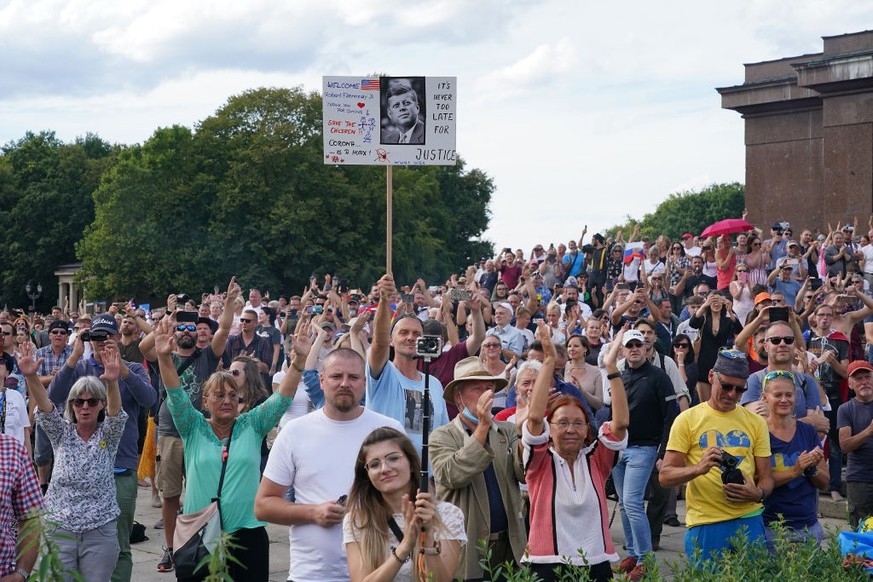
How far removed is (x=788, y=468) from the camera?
7203 millimetres

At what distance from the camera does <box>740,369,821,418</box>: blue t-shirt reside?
28.8 ft

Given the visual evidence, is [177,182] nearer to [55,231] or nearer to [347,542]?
[55,231]

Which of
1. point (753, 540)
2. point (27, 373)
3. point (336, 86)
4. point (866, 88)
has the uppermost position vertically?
point (866, 88)

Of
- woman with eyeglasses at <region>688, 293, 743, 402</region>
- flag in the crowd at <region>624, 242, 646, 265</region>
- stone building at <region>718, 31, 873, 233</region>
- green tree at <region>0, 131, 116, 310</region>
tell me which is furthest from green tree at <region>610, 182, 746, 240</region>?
woman with eyeglasses at <region>688, 293, 743, 402</region>

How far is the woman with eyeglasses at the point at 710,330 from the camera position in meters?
12.9

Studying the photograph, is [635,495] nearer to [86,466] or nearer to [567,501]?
[567,501]

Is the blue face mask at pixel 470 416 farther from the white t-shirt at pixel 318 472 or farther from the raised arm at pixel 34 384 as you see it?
the raised arm at pixel 34 384

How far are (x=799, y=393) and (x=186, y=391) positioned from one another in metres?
4.83

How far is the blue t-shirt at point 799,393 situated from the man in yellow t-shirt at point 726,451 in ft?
5.42

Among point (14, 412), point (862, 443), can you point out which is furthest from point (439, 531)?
point (862, 443)

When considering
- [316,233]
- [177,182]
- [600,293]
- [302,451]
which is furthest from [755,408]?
[177,182]

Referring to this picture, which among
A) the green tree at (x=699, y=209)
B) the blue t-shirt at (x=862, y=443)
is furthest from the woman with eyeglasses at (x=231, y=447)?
the green tree at (x=699, y=209)

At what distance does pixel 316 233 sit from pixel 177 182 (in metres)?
7.96

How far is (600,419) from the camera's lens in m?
11.6
